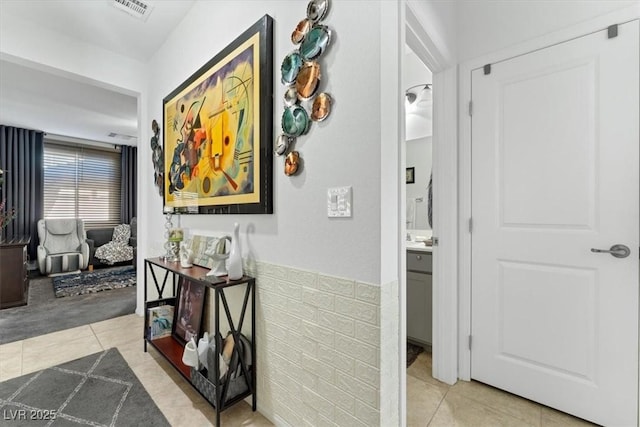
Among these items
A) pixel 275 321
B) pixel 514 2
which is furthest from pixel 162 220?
pixel 514 2

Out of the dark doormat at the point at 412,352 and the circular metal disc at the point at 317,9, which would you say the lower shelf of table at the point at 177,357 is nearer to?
the dark doormat at the point at 412,352

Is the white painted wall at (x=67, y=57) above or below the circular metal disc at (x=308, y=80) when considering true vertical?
above

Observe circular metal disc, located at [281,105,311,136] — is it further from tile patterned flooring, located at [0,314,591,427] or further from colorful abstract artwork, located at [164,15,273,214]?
tile patterned flooring, located at [0,314,591,427]

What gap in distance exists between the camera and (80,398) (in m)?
1.64

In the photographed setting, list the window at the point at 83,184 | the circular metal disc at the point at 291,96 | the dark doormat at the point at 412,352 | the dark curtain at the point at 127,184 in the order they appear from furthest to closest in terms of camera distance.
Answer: the dark curtain at the point at 127,184 < the window at the point at 83,184 < the dark doormat at the point at 412,352 < the circular metal disc at the point at 291,96

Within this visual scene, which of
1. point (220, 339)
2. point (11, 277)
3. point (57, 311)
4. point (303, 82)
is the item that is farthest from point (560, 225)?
Result: point (11, 277)

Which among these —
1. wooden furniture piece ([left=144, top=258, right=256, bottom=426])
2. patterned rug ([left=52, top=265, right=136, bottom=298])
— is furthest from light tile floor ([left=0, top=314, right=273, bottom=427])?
patterned rug ([left=52, top=265, right=136, bottom=298])

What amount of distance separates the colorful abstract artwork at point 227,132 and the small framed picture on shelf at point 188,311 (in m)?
0.57

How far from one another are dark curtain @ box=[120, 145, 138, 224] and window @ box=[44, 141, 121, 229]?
12 cm

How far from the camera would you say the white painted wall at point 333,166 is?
1080 mm

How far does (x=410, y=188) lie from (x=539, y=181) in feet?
3.94

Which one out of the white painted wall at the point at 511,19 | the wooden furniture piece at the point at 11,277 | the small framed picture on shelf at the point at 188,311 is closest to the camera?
the white painted wall at the point at 511,19

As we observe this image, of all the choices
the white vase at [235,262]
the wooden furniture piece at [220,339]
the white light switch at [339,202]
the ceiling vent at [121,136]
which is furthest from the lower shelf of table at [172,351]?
the ceiling vent at [121,136]

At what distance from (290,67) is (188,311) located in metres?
1.77
